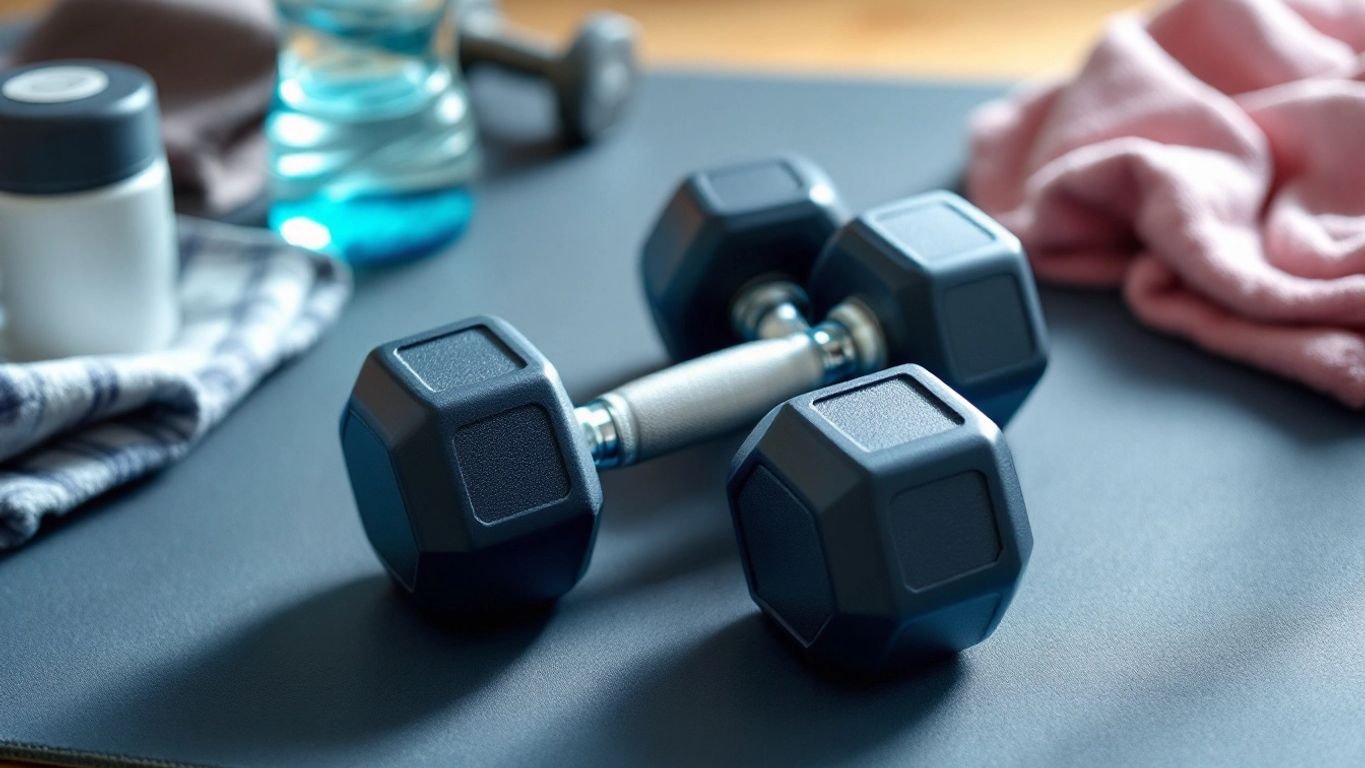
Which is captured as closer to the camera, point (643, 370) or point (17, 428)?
point (17, 428)

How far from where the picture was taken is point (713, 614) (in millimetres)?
655

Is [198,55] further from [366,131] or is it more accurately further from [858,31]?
[858,31]

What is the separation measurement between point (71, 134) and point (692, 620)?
0.39 metres

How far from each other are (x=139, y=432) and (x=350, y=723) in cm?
24

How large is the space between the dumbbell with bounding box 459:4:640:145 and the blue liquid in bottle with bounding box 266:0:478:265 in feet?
0.43

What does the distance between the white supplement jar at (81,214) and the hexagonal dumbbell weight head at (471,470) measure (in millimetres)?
212

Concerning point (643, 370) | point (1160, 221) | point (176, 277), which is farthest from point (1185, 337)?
point (176, 277)

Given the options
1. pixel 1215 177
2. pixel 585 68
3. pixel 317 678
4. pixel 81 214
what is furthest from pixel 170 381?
pixel 1215 177

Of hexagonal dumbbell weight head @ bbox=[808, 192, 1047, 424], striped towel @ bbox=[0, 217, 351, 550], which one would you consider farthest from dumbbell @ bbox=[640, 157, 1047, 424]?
striped towel @ bbox=[0, 217, 351, 550]

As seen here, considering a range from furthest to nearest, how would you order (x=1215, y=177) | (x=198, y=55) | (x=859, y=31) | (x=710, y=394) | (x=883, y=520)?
1. (x=859, y=31)
2. (x=198, y=55)
3. (x=1215, y=177)
4. (x=710, y=394)
5. (x=883, y=520)

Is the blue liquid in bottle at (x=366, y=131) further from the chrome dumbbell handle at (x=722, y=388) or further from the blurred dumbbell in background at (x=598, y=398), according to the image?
the chrome dumbbell handle at (x=722, y=388)

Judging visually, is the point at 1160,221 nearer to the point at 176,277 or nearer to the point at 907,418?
the point at 907,418

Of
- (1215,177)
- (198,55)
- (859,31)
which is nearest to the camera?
(1215,177)

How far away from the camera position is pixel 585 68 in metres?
1.07
